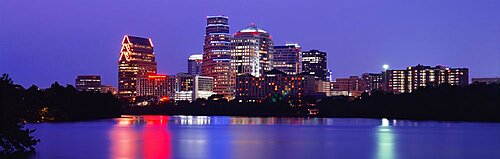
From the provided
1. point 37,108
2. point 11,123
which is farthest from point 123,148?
point 37,108

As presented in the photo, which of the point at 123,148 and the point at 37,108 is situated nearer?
the point at 123,148

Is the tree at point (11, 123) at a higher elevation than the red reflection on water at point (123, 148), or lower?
higher

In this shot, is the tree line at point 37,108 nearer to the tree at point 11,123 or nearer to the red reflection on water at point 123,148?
the tree at point 11,123

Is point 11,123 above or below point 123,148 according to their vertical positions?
above

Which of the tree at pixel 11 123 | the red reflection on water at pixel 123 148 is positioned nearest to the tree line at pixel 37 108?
the tree at pixel 11 123

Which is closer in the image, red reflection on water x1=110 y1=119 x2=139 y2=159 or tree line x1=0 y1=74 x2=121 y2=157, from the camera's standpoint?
tree line x1=0 y1=74 x2=121 y2=157

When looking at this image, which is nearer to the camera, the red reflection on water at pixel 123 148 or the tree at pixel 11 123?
the tree at pixel 11 123

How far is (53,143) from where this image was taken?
53562 mm

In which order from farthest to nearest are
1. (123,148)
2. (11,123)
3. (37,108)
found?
(37,108)
(123,148)
(11,123)

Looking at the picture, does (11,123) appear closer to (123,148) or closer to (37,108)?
(123,148)

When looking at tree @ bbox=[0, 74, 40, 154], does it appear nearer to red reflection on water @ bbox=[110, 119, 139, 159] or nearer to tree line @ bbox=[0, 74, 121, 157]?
tree line @ bbox=[0, 74, 121, 157]

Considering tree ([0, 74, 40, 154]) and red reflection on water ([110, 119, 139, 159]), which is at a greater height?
tree ([0, 74, 40, 154])

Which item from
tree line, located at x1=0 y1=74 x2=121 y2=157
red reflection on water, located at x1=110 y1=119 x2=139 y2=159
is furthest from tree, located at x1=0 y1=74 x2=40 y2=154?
red reflection on water, located at x1=110 y1=119 x2=139 y2=159

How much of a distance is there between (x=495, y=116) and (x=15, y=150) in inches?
3226
